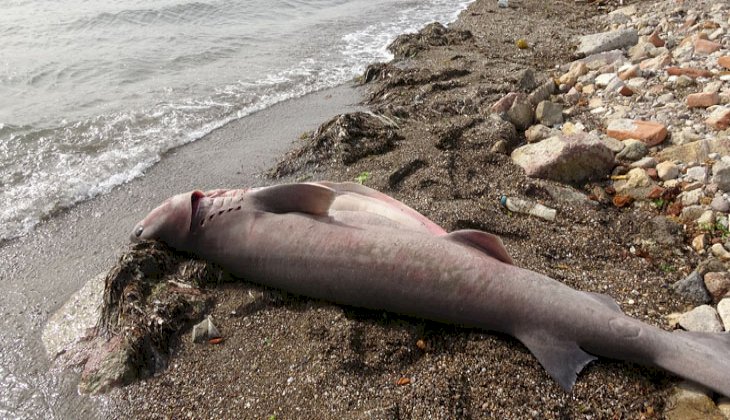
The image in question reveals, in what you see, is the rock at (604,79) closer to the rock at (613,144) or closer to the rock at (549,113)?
the rock at (549,113)

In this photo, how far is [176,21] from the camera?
1517 centimetres

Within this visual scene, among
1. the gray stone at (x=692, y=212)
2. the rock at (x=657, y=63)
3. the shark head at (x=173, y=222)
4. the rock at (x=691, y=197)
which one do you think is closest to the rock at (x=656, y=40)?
the rock at (x=657, y=63)

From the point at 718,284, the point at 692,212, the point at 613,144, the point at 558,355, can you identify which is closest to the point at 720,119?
the point at 613,144

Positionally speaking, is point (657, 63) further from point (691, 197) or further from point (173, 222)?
point (173, 222)

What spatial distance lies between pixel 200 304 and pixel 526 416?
8.80ft

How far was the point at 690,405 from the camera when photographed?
2.88 metres

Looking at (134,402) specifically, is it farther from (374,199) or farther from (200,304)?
(374,199)

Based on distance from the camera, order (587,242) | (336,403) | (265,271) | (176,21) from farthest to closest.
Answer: (176,21) < (587,242) < (265,271) < (336,403)

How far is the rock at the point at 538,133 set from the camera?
19.8ft

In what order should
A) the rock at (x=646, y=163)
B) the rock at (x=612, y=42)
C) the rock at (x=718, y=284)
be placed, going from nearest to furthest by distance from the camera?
1. the rock at (x=718, y=284)
2. the rock at (x=646, y=163)
3. the rock at (x=612, y=42)

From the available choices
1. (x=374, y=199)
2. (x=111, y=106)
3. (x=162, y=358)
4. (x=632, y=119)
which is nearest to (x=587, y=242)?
(x=374, y=199)

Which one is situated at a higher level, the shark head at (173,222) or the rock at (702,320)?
the shark head at (173,222)

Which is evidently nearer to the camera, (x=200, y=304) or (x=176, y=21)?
(x=200, y=304)

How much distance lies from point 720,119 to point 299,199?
4.58 m
